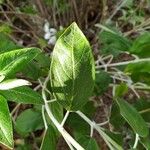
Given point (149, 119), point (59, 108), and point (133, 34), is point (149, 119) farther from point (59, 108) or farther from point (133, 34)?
point (133, 34)

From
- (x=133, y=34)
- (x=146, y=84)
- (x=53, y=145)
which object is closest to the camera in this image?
(x=53, y=145)

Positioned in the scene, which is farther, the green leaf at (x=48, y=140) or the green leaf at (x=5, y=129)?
the green leaf at (x=48, y=140)

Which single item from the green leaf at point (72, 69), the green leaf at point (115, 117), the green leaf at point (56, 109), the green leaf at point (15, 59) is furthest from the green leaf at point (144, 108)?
the green leaf at point (15, 59)

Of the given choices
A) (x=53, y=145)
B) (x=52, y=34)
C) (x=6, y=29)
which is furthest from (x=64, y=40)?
(x=52, y=34)

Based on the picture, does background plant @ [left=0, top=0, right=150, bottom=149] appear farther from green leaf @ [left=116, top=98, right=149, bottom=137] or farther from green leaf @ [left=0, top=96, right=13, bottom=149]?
green leaf @ [left=0, top=96, right=13, bottom=149]

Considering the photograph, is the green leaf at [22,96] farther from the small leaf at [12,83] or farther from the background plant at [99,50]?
the background plant at [99,50]

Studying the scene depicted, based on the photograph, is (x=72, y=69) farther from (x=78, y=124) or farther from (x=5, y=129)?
(x=78, y=124)
